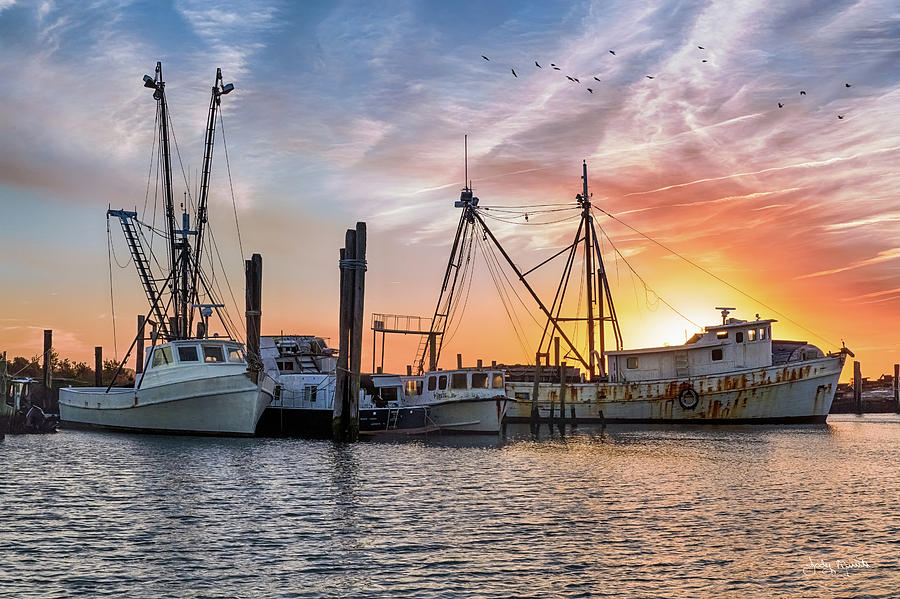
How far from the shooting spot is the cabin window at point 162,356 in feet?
140

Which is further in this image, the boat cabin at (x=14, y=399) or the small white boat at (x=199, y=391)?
Answer: the boat cabin at (x=14, y=399)

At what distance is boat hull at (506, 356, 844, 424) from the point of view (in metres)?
58.1

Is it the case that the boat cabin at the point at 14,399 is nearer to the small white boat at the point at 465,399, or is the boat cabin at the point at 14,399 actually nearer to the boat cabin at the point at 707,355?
the small white boat at the point at 465,399

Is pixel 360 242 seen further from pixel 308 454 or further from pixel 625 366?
pixel 625 366

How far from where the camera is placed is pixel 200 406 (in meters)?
42.1

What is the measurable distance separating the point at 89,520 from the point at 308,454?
53.6ft

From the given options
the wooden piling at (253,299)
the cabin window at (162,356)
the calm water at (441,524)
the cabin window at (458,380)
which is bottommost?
the calm water at (441,524)

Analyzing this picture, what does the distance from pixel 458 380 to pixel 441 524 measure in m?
26.1

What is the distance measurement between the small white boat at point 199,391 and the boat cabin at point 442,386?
710 cm

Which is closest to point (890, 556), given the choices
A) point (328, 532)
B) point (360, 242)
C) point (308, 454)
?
point (328, 532)

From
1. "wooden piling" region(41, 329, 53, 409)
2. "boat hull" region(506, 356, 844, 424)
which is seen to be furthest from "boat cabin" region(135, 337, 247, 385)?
"boat hull" region(506, 356, 844, 424)

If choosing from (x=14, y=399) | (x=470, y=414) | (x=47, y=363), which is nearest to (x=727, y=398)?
(x=470, y=414)

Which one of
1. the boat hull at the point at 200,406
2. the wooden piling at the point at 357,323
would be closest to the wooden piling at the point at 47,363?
the boat hull at the point at 200,406

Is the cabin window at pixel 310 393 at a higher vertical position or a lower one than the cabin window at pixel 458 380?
Result: lower
